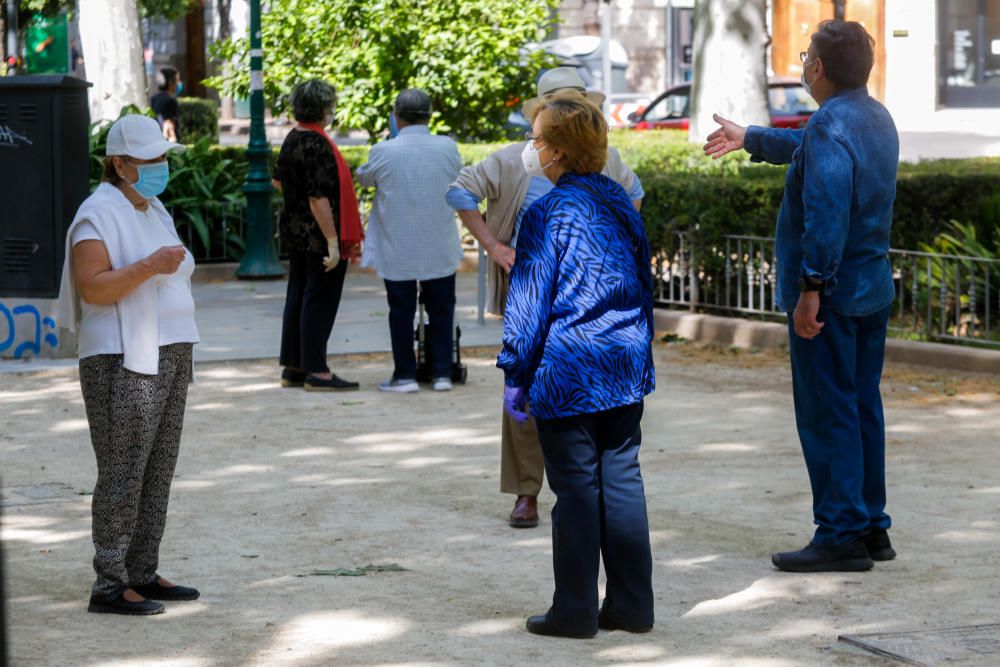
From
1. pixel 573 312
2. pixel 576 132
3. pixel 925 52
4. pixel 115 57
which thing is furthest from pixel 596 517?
pixel 925 52

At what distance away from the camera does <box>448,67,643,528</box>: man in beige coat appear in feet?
23.0

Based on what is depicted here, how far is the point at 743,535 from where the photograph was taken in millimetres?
6867

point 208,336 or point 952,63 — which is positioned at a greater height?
point 952,63

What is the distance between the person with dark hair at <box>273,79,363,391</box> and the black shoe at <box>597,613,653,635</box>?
4.91m

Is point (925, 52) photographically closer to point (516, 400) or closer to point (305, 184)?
point (305, 184)

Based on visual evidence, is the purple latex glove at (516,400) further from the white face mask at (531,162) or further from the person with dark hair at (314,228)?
the person with dark hair at (314,228)

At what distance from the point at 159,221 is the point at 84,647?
1.40 meters

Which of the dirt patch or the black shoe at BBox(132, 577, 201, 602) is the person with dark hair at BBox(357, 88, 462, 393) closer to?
the dirt patch

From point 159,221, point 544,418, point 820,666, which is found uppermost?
point 159,221

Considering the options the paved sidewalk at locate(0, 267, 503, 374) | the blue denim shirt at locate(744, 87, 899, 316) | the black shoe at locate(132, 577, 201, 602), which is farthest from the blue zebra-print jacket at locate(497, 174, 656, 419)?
the paved sidewalk at locate(0, 267, 503, 374)

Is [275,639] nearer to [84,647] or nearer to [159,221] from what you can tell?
[84,647]

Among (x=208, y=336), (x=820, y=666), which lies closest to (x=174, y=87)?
(x=208, y=336)

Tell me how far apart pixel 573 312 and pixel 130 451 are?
1.50 metres

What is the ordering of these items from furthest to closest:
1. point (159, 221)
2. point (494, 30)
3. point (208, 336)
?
point (494, 30), point (208, 336), point (159, 221)
